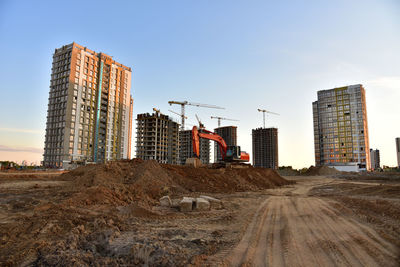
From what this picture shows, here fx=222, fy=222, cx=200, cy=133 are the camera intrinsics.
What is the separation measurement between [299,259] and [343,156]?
10568cm

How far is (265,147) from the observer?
438ft

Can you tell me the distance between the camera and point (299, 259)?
16.3 ft

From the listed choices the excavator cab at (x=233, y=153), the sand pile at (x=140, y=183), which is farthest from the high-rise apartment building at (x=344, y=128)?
the sand pile at (x=140, y=183)

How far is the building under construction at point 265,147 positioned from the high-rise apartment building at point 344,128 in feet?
106

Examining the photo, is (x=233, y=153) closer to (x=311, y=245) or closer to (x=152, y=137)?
(x=311, y=245)

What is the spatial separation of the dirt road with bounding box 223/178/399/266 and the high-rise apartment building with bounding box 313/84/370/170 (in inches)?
3838

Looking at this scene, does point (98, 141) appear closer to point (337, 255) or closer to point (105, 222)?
point (105, 222)

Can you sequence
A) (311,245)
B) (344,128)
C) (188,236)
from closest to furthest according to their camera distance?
(311,245), (188,236), (344,128)

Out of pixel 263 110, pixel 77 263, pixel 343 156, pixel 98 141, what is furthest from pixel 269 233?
pixel 263 110

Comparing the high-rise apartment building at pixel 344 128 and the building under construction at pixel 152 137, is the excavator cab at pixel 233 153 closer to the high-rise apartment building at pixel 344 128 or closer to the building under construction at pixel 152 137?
the building under construction at pixel 152 137

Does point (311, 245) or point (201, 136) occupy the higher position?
point (201, 136)

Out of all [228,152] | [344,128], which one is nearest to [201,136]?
[228,152]

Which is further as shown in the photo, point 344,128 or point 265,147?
point 265,147

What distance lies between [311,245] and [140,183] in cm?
1218
